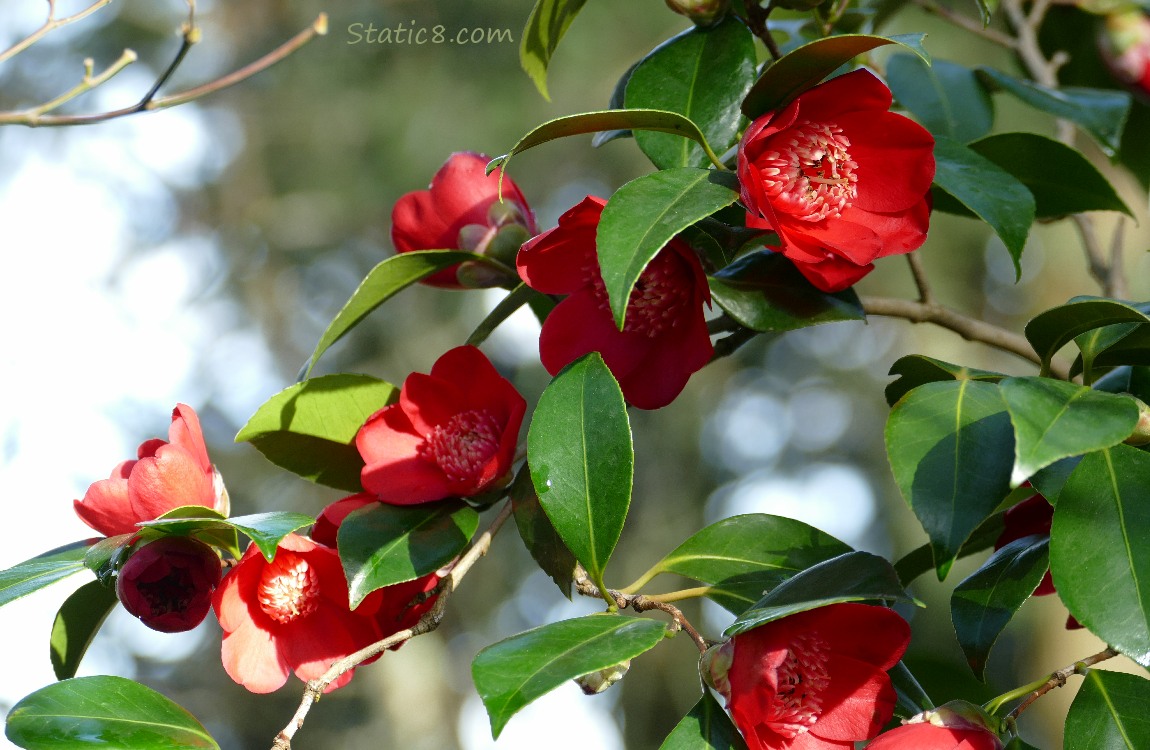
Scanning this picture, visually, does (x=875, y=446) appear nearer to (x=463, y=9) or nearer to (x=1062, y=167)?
(x=463, y=9)

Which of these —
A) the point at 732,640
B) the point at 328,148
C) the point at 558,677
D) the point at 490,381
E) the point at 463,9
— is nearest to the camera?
the point at 558,677

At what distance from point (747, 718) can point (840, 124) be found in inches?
14.8

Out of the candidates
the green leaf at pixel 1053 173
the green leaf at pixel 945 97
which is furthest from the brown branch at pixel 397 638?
the green leaf at pixel 945 97

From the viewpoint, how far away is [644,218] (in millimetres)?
563

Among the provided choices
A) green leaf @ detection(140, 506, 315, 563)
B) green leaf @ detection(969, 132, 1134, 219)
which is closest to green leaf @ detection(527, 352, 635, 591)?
green leaf @ detection(140, 506, 315, 563)

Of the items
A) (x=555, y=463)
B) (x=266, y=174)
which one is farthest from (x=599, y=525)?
(x=266, y=174)

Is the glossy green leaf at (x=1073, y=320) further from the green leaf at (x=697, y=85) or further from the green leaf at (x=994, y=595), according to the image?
the green leaf at (x=697, y=85)

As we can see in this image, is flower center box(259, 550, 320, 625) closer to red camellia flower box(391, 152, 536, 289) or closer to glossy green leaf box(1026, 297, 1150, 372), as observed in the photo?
red camellia flower box(391, 152, 536, 289)

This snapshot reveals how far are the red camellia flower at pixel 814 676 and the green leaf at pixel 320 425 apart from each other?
33cm

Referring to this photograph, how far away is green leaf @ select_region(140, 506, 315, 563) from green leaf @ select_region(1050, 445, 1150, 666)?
16.9 inches

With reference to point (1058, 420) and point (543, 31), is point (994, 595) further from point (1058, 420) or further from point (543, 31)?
point (543, 31)

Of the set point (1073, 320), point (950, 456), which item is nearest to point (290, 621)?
point (950, 456)

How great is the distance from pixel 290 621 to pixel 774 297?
1.32ft

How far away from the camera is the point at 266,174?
19.0ft
